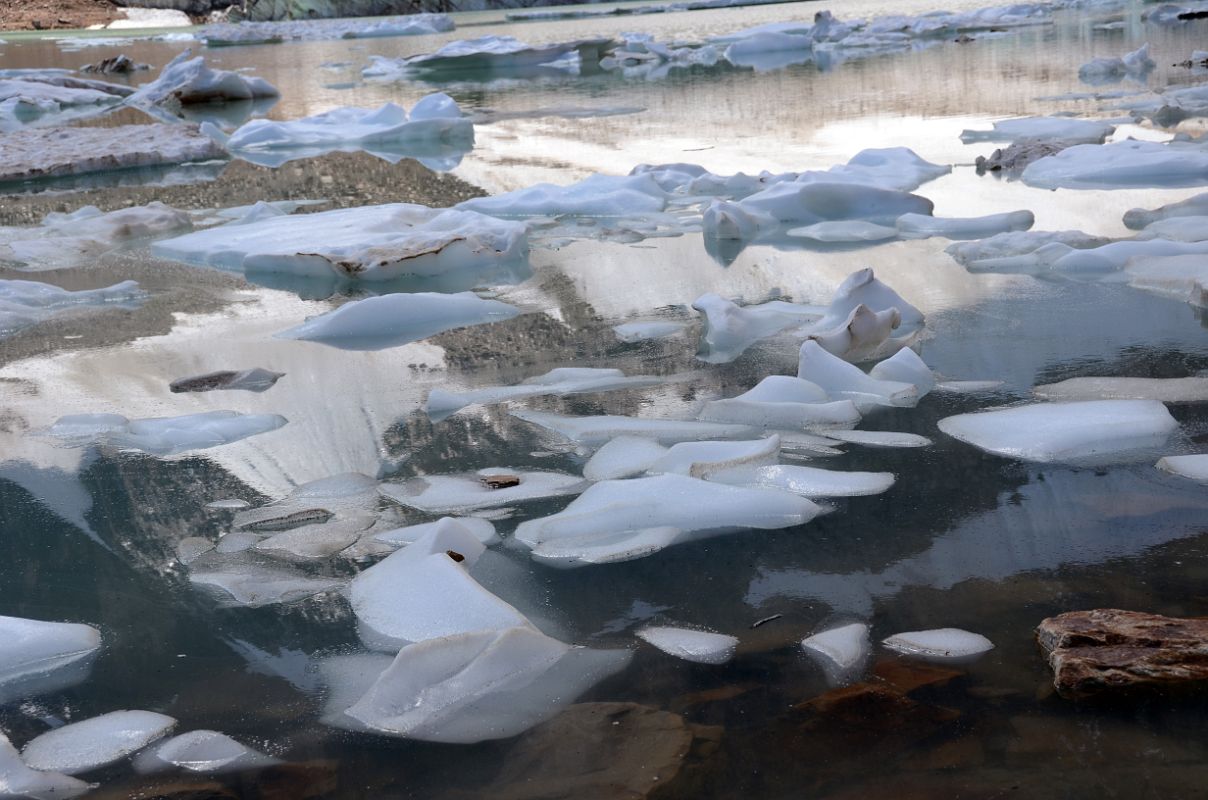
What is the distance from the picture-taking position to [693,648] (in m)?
1.27

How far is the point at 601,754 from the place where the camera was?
3.59 ft

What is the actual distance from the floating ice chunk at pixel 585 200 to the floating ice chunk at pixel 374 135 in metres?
2.09

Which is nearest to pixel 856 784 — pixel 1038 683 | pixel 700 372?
pixel 1038 683

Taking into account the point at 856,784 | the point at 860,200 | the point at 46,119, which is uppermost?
the point at 46,119

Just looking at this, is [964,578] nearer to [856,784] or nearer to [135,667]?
[856,784]

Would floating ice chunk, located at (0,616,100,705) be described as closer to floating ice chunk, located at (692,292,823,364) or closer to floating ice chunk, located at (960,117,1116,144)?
floating ice chunk, located at (692,292,823,364)

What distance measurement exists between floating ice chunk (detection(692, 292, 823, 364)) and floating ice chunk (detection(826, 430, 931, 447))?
0.48 metres

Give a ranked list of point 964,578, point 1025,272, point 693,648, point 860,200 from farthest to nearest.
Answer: point 860,200
point 1025,272
point 964,578
point 693,648

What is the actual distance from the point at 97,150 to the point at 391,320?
4.08 metres

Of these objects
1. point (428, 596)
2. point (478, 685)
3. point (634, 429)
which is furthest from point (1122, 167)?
point (478, 685)

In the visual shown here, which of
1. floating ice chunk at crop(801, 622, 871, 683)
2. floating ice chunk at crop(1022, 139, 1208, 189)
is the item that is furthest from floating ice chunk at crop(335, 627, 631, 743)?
floating ice chunk at crop(1022, 139, 1208, 189)

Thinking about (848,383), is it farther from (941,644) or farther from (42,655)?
(42,655)

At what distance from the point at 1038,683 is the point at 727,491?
1.80 feet

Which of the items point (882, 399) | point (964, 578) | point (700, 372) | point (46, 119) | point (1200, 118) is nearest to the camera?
point (964, 578)
